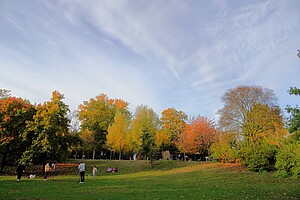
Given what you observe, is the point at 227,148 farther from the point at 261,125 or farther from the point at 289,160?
the point at 289,160

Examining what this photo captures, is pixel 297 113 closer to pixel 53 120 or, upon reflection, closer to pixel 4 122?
pixel 53 120

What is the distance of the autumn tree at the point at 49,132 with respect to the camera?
30.1 m

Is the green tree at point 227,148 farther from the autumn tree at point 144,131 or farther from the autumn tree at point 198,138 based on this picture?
the autumn tree at point 198,138

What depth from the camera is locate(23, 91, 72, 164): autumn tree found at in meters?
30.1

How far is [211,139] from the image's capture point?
51.2 meters

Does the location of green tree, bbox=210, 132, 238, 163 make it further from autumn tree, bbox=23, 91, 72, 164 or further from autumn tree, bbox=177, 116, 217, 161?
autumn tree, bbox=23, 91, 72, 164

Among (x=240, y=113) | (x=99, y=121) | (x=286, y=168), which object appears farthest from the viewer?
(x=99, y=121)

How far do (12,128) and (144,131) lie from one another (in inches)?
676

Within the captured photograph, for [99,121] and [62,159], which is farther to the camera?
[99,121]

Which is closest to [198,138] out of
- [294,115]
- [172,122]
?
[172,122]

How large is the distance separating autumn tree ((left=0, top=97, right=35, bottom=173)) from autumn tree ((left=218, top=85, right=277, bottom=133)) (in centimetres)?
2499

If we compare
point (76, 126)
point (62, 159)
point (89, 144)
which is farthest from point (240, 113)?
point (76, 126)

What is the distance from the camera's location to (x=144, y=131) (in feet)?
125

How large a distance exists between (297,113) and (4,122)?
30.6 metres
